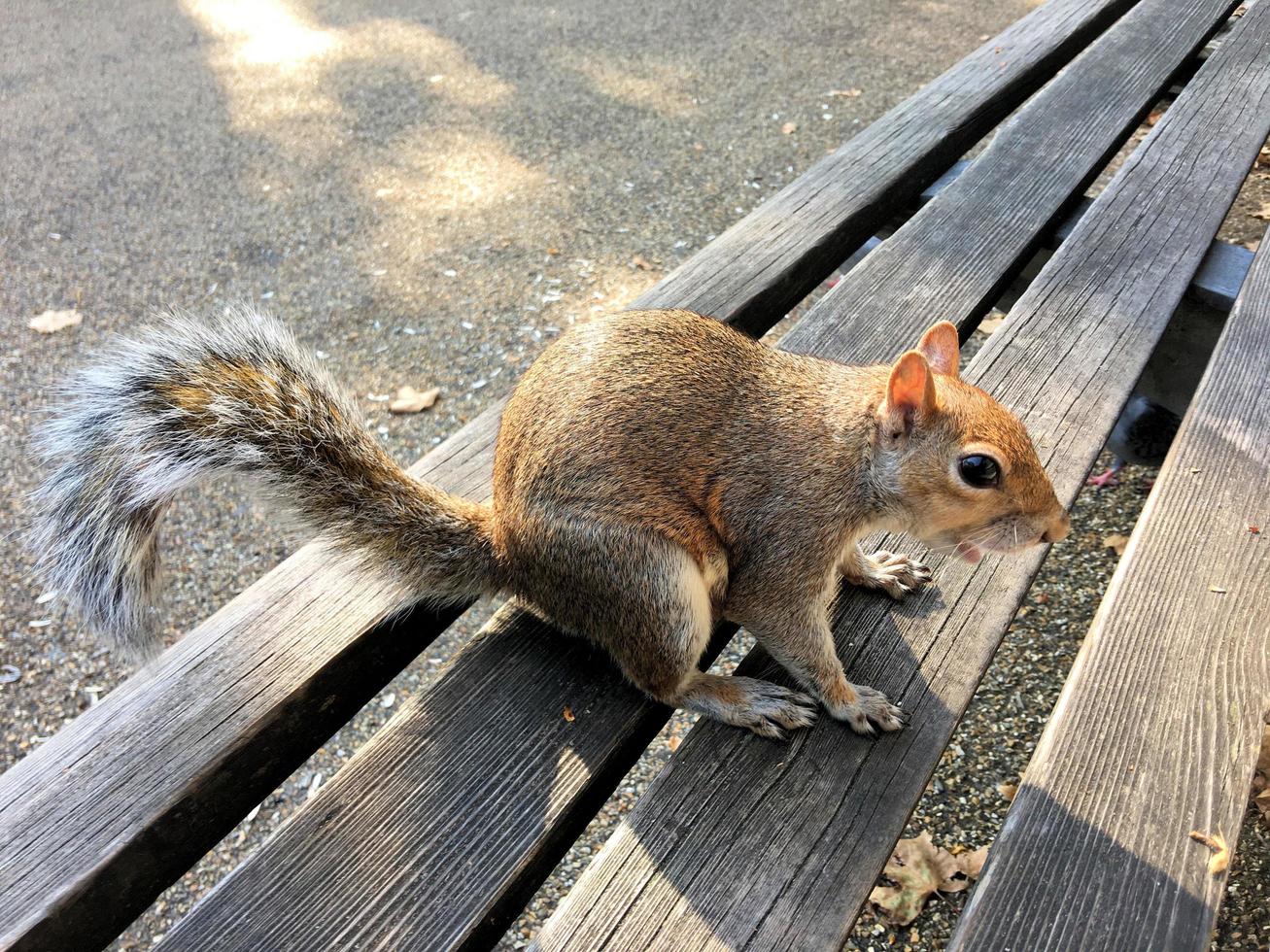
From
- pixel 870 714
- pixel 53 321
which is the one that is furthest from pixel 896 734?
pixel 53 321

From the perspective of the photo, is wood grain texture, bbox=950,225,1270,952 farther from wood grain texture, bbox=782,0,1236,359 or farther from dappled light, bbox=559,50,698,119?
dappled light, bbox=559,50,698,119

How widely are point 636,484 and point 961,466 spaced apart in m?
0.46

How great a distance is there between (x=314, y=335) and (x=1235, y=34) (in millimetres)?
2854

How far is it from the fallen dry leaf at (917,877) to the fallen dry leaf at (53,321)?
3.05 meters

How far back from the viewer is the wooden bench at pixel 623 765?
3.62 ft

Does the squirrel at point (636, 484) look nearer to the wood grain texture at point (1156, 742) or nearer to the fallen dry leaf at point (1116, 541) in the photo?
the wood grain texture at point (1156, 742)

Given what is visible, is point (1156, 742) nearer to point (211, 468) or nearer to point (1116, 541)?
point (211, 468)

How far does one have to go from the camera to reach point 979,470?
1385 millimetres

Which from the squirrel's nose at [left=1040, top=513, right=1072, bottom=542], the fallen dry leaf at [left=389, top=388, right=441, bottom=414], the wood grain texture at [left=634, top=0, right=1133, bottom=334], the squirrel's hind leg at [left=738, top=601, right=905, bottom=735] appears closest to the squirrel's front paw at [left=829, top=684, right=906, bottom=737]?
the squirrel's hind leg at [left=738, top=601, right=905, bottom=735]

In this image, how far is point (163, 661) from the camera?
1.34 m

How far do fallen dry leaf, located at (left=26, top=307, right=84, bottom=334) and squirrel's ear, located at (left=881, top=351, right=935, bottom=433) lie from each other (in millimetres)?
2983

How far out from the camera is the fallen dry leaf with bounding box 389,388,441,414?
2986mm

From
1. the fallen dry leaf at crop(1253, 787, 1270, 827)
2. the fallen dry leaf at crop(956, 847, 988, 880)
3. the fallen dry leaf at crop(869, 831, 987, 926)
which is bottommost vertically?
the fallen dry leaf at crop(869, 831, 987, 926)

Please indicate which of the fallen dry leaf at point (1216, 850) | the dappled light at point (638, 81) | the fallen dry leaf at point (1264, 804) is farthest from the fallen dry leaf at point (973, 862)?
the dappled light at point (638, 81)
